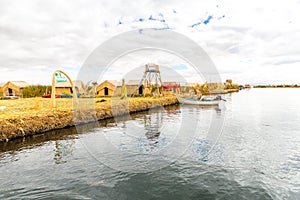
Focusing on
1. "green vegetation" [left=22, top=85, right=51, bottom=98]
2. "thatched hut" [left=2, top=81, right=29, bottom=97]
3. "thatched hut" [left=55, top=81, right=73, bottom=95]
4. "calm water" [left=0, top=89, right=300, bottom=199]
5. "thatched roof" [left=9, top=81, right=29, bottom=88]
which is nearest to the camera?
"calm water" [left=0, top=89, right=300, bottom=199]

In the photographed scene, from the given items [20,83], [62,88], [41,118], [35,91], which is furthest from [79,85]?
[41,118]

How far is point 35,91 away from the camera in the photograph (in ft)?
184

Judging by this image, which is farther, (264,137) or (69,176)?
(264,137)

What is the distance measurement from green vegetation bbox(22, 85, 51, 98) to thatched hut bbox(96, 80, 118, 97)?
15.3 meters

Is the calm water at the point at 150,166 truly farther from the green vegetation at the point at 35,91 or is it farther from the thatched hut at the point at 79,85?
the thatched hut at the point at 79,85

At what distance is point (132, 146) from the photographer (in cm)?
1630

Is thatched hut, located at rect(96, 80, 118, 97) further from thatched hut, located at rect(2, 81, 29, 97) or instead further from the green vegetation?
thatched hut, located at rect(2, 81, 29, 97)

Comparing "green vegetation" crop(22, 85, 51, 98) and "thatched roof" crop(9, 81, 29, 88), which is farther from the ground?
"thatched roof" crop(9, 81, 29, 88)

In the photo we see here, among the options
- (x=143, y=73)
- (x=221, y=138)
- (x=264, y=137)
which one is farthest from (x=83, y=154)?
(x=143, y=73)

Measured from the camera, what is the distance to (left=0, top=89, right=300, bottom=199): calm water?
30.2ft

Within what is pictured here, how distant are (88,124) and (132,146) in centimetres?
1169

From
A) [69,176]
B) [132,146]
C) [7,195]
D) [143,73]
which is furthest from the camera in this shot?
[143,73]

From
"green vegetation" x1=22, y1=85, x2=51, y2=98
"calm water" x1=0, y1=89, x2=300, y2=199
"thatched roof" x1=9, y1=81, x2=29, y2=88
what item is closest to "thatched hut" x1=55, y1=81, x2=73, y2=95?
"green vegetation" x1=22, y1=85, x2=51, y2=98

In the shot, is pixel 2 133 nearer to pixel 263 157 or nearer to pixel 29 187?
pixel 29 187
